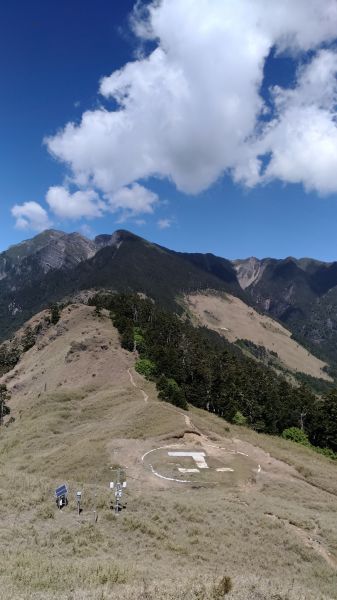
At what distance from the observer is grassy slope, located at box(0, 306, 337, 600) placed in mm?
18672

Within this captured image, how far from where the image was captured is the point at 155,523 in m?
27.6

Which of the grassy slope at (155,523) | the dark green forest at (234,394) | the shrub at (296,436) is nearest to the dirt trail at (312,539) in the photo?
the grassy slope at (155,523)

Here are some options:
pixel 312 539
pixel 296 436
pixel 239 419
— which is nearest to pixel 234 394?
pixel 239 419

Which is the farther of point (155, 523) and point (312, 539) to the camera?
point (312, 539)

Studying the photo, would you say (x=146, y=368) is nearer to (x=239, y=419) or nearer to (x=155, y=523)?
(x=239, y=419)

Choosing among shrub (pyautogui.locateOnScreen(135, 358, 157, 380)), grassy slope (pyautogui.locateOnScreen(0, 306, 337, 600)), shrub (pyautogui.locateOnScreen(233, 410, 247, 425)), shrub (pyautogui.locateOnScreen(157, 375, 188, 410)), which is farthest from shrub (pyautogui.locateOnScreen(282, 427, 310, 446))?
shrub (pyautogui.locateOnScreen(135, 358, 157, 380))

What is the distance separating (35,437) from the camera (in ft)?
210

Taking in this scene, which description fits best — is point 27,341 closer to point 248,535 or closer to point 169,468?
point 169,468

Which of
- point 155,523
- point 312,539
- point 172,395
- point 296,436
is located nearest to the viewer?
point 155,523

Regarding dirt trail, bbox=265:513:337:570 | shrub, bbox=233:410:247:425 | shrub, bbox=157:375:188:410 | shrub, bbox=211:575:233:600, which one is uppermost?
shrub, bbox=157:375:188:410

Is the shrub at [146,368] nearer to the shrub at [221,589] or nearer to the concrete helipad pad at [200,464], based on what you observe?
the concrete helipad pad at [200,464]

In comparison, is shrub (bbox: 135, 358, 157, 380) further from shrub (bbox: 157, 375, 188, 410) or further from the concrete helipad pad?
the concrete helipad pad

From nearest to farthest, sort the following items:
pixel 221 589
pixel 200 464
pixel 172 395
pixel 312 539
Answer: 1. pixel 221 589
2. pixel 312 539
3. pixel 200 464
4. pixel 172 395

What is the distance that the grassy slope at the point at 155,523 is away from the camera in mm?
18672
